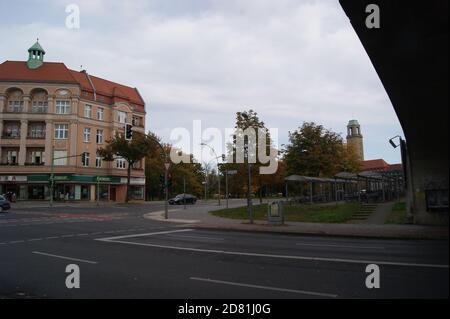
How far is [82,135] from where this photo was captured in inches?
2128

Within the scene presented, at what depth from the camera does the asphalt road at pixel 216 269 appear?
10.2 feet

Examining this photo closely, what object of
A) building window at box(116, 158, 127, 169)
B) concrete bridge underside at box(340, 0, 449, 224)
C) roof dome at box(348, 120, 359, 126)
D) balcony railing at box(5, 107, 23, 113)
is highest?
roof dome at box(348, 120, 359, 126)

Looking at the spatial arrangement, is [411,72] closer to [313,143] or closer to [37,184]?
[313,143]

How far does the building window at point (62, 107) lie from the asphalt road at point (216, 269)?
141 ft

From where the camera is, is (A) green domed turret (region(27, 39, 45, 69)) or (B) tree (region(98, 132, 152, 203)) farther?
(A) green domed turret (region(27, 39, 45, 69))

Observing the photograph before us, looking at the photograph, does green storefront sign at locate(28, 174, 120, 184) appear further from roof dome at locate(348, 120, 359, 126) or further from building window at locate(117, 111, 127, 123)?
roof dome at locate(348, 120, 359, 126)

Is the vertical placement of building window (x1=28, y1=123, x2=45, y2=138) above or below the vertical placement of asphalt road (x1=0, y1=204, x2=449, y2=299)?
above

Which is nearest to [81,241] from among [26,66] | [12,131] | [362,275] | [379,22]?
[362,275]

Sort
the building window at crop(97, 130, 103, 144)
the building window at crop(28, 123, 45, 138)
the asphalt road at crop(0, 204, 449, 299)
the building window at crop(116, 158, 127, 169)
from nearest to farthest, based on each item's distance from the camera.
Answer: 1. the asphalt road at crop(0, 204, 449, 299)
2. the building window at crop(28, 123, 45, 138)
3. the building window at crop(97, 130, 103, 144)
4. the building window at crop(116, 158, 127, 169)

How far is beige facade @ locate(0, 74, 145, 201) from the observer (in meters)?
50.9

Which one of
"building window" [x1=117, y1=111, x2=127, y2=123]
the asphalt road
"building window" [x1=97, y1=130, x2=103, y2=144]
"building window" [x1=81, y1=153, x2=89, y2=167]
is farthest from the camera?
"building window" [x1=117, y1=111, x2=127, y2=123]

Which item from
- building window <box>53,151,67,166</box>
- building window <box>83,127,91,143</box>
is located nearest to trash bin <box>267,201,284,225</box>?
building window <box>53,151,67,166</box>

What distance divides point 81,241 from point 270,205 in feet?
34.4

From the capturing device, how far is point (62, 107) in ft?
173
